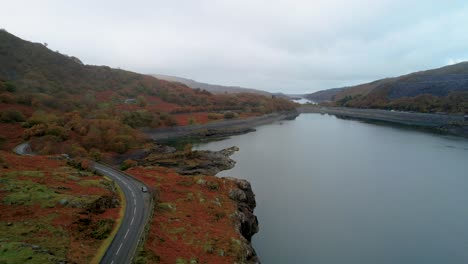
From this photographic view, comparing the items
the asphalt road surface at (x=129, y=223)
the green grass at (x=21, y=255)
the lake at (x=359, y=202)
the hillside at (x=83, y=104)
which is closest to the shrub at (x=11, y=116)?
the hillside at (x=83, y=104)

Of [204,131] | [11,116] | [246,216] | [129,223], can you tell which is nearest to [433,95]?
[204,131]

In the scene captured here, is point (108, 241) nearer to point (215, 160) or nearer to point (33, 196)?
point (33, 196)

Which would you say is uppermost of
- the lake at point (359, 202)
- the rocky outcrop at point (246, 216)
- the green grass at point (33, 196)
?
the green grass at point (33, 196)

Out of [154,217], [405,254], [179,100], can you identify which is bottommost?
[405,254]

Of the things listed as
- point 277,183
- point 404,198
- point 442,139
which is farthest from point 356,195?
point 442,139

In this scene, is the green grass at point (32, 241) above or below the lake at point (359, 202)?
above

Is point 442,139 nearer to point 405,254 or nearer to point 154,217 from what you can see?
point 405,254

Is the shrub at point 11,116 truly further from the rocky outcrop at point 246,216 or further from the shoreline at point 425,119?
the shoreline at point 425,119
